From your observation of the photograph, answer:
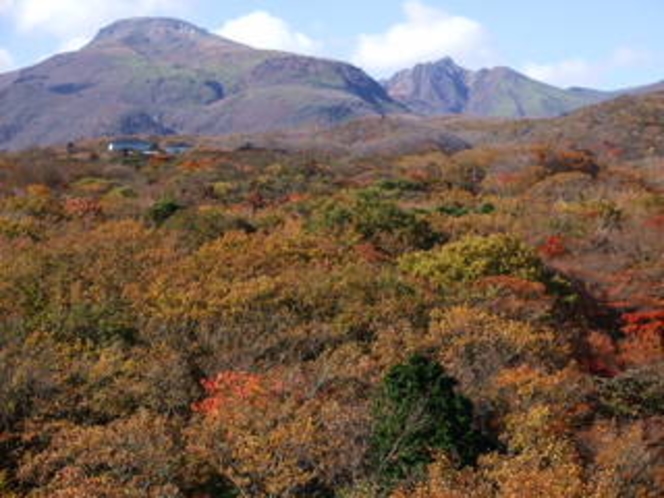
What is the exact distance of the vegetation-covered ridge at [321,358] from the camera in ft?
28.1

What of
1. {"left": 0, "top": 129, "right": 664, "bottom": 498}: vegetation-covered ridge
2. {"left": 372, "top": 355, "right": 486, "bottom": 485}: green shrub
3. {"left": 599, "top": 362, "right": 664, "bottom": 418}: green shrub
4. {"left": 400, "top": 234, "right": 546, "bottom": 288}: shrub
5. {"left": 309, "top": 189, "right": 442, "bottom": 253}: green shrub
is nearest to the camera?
{"left": 0, "top": 129, "right": 664, "bottom": 498}: vegetation-covered ridge

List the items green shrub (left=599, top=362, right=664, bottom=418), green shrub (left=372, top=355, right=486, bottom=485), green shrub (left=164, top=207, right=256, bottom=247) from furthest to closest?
green shrub (left=164, top=207, right=256, bottom=247) → green shrub (left=599, top=362, right=664, bottom=418) → green shrub (left=372, top=355, right=486, bottom=485)

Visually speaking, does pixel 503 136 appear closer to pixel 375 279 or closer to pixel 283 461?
pixel 375 279

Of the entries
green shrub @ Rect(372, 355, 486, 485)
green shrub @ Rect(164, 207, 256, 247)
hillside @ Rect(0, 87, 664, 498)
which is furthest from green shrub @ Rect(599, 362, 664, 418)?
green shrub @ Rect(164, 207, 256, 247)

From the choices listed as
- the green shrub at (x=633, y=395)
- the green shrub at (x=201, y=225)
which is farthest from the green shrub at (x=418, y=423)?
the green shrub at (x=201, y=225)

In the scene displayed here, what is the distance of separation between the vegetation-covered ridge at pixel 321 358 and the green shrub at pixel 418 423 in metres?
0.03

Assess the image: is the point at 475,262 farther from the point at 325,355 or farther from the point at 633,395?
the point at 325,355

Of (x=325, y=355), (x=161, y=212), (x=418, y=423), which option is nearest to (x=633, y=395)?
(x=418, y=423)

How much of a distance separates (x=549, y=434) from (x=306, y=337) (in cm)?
442

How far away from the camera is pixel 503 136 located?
8619 cm

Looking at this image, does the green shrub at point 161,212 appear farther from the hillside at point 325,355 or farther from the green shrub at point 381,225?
the green shrub at point 381,225

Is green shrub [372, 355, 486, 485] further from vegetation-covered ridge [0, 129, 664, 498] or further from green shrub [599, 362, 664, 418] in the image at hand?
green shrub [599, 362, 664, 418]

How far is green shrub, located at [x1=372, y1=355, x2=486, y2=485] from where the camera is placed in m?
9.08

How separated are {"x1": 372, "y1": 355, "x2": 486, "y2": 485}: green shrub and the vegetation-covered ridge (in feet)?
0.09
